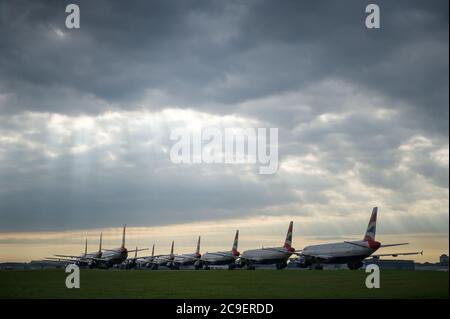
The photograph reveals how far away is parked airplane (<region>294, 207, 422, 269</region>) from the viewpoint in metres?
80.3

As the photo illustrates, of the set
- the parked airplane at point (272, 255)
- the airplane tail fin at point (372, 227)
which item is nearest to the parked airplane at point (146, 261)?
the parked airplane at point (272, 255)

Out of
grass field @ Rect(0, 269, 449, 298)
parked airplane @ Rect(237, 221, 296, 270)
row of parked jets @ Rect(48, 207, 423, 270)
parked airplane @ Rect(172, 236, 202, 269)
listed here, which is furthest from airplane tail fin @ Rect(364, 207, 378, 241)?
parked airplane @ Rect(172, 236, 202, 269)

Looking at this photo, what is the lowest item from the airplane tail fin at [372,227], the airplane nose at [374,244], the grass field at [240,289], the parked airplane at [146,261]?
the parked airplane at [146,261]

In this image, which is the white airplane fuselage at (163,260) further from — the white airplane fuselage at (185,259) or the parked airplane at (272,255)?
the parked airplane at (272,255)

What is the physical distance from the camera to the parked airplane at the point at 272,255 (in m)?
99.1

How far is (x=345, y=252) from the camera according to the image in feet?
278

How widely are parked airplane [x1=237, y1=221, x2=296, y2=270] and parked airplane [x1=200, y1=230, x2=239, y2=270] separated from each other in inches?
339

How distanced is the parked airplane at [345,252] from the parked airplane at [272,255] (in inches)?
165

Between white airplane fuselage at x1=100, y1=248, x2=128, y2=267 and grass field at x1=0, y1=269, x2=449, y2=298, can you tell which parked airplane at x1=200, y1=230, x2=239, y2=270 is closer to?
white airplane fuselage at x1=100, y1=248, x2=128, y2=267
